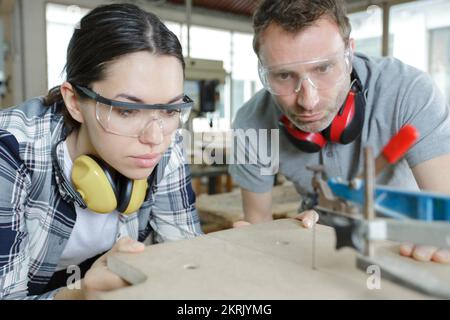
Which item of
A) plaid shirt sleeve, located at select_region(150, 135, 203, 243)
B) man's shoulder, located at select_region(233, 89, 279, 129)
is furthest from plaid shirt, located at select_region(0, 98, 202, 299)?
man's shoulder, located at select_region(233, 89, 279, 129)

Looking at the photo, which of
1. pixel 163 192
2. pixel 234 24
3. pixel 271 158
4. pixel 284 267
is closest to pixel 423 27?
pixel 234 24

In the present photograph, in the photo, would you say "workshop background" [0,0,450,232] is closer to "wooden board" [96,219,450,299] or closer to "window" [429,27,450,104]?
"window" [429,27,450,104]

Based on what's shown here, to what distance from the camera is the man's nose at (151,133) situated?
0.99 m

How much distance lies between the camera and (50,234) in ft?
3.90

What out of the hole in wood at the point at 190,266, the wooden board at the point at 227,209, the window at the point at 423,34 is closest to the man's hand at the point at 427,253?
the hole in wood at the point at 190,266

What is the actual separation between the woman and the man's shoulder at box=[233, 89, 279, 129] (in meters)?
0.53

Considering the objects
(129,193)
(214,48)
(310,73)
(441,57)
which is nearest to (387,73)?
(310,73)

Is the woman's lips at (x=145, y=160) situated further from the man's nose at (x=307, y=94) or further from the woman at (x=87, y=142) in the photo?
the man's nose at (x=307, y=94)

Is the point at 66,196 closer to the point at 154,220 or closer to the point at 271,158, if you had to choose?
the point at 154,220

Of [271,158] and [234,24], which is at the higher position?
[234,24]

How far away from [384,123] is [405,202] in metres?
0.96

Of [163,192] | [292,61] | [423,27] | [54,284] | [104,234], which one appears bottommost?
[54,284]
